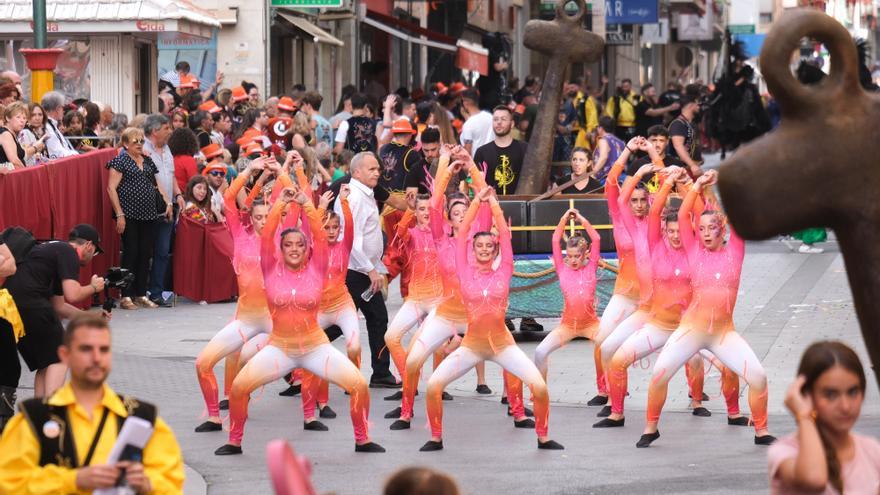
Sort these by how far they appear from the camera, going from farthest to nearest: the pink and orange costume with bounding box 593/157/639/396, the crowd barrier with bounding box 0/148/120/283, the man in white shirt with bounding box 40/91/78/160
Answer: the man in white shirt with bounding box 40/91/78/160
the crowd barrier with bounding box 0/148/120/283
the pink and orange costume with bounding box 593/157/639/396

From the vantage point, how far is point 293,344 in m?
10.4

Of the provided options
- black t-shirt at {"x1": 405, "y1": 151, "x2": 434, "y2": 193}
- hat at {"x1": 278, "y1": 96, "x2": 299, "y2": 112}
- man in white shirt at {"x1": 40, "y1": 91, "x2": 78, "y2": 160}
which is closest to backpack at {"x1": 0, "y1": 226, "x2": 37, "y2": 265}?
black t-shirt at {"x1": 405, "y1": 151, "x2": 434, "y2": 193}

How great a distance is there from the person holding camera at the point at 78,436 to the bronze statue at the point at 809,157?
218cm

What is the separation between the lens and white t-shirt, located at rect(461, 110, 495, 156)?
1978 cm

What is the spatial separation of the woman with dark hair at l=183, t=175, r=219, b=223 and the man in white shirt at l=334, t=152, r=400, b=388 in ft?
16.3

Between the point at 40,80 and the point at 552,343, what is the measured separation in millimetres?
7747

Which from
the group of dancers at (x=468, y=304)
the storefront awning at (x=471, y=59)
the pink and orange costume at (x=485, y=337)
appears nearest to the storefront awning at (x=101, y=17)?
the group of dancers at (x=468, y=304)

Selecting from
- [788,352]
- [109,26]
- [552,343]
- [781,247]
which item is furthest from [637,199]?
[781,247]

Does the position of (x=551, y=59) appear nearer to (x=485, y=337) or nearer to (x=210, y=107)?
(x=485, y=337)

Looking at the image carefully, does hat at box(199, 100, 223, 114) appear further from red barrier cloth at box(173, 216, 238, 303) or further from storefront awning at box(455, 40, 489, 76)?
storefront awning at box(455, 40, 489, 76)

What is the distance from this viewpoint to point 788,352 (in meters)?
14.2

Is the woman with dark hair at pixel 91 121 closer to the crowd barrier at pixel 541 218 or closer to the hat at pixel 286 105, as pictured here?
the hat at pixel 286 105

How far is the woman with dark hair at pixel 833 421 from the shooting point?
439 cm

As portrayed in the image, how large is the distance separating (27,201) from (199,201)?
3453mm
